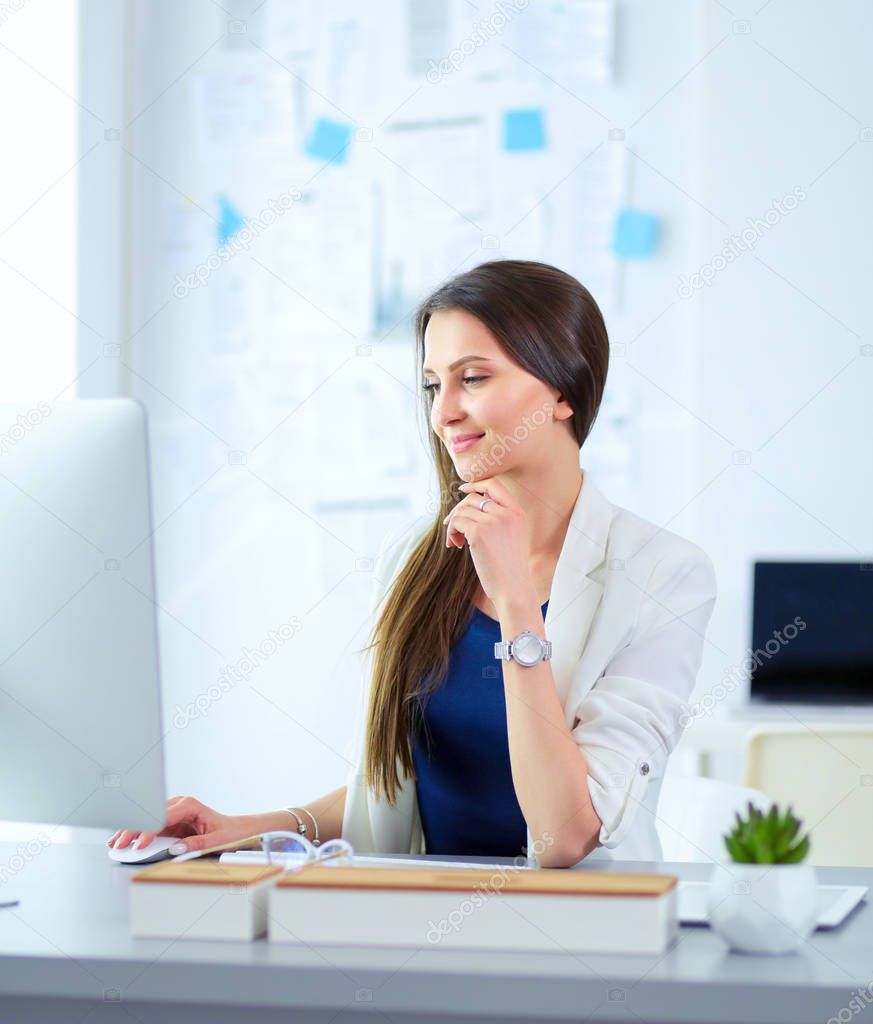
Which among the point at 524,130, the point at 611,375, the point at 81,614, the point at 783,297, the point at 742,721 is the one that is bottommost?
the point at 742,721

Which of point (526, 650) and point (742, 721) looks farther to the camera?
point (742, 721)

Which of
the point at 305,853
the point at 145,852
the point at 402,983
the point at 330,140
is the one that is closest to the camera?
the point at 402,983

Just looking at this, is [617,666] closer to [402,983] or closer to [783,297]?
[402,983]

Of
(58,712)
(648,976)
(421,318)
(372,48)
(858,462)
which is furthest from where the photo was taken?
(372,48)

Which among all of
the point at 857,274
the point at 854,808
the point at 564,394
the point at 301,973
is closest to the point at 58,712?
the point at 301,973

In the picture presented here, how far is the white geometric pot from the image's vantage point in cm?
90

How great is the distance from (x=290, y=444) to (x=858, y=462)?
1.45 metres

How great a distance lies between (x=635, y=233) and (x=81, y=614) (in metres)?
2.34

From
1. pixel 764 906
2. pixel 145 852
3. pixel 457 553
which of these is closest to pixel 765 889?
pixel 764 906

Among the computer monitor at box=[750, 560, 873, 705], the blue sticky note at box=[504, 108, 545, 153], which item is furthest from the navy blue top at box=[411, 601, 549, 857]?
the blue sticky note at box=[504, 108, 545, 153]

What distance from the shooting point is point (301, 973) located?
2.78 feet

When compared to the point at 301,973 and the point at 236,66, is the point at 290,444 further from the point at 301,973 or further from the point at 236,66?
the point at 301,973

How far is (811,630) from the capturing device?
285cm

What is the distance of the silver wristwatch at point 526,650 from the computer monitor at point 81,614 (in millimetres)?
515
